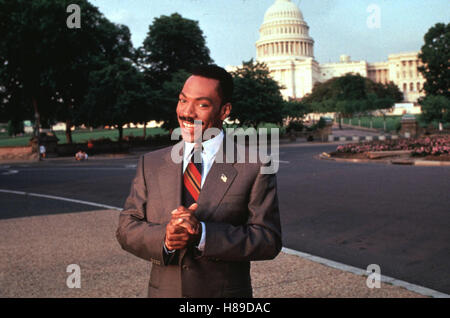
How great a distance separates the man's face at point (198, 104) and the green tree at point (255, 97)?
1674 inches

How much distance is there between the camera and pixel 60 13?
34.1 meters

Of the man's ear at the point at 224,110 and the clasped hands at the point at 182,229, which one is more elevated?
the man's ear at the point at 224,110

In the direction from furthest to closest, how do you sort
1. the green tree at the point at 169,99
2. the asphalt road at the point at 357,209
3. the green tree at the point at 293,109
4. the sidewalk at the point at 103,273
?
1. the green tree at the point at 293,109
2. the green tree at the point at 169,99
3. the asphalt road at the point at 357,209
4. the sidewalk at the point at 103,273

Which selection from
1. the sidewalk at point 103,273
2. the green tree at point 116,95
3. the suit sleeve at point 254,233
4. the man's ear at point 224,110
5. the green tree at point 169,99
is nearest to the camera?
the suit sleeve at point 254,233

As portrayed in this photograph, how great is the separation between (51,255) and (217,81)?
5708 mm

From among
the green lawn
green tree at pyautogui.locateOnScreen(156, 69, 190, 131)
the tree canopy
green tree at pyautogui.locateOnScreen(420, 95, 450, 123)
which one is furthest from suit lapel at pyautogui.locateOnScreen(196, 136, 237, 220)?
the tree canopy

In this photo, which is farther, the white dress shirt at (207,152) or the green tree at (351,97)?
the green tree at (351,97)

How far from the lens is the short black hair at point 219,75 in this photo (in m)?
2.42

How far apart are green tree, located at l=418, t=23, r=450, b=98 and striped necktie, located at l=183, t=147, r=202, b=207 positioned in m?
60.1

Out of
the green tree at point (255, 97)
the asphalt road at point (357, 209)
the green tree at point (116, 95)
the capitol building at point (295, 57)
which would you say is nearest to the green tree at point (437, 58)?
the green tree at point (255, 97)

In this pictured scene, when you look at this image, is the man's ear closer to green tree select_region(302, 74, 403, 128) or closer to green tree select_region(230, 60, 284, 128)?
green tree select_region(230, 60, 284, 128)

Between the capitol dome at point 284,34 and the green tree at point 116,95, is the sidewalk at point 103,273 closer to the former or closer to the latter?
the green tree at point 116,95

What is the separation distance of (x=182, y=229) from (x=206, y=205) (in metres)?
0.25
